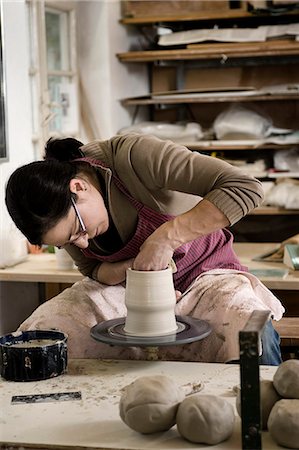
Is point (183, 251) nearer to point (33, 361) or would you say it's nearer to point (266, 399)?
point (33, 361)

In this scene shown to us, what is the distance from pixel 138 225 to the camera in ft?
7.34

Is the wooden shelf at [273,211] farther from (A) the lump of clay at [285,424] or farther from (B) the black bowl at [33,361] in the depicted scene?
(A) the lump of clay at [285,424]

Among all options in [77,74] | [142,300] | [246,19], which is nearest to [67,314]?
[142,300]

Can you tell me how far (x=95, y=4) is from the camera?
165 inches

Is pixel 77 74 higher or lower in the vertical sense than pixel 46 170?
higher

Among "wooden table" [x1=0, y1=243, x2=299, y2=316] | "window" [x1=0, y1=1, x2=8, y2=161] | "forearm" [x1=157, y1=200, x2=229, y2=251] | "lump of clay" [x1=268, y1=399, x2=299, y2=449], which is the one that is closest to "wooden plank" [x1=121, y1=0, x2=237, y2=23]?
"window" [x1=0, y1=1, x2=8, y2=161]

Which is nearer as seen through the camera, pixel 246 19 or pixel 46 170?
pixel 46 170

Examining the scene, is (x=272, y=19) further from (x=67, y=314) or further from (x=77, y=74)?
(x=67, y=314)

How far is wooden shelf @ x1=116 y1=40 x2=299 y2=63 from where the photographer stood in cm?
412

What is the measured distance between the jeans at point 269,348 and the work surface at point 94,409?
18cm

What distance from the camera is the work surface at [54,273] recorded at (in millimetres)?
2850

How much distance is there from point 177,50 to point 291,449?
10.4ft

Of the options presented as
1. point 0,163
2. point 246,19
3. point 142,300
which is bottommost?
point 142,300

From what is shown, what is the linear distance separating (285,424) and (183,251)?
0.96 meters
